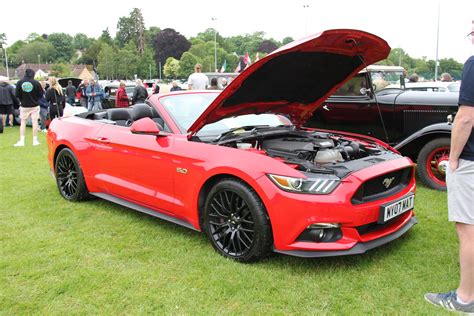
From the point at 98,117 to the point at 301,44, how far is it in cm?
337

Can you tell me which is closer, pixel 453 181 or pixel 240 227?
pixel 453 181

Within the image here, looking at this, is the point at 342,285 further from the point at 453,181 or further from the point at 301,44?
the point at 301,44

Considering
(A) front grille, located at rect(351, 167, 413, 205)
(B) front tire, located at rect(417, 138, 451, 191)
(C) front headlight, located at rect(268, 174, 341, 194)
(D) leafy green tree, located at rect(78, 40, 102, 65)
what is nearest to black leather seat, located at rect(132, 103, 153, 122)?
(C) front headlight, located at rect(268, 174, 341, 194)

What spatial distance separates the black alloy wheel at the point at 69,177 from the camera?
5.40 metres

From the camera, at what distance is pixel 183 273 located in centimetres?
357

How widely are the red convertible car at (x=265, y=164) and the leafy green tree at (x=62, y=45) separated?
16520 centimetres

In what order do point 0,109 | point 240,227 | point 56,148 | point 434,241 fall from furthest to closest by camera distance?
point 0,109 < point 56,148 < point 434,241 < point 240,227

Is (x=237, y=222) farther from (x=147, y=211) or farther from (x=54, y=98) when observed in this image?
(x=54, y=98)

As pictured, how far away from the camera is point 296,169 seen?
11.5 ft

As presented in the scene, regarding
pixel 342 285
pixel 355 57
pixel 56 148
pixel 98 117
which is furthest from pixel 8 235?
pixel 355 57

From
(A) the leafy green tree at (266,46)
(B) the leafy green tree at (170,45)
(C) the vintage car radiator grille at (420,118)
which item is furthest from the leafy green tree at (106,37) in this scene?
(C) the vintage car radiator grille at (420,118)

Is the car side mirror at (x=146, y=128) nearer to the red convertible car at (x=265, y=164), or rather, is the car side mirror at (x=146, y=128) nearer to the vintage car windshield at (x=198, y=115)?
the red convertible car at (x=265, y=164)

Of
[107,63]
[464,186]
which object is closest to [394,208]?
[464,186]

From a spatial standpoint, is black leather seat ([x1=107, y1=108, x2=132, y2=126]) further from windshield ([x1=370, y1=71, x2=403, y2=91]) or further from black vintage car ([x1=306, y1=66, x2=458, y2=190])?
windshield ([x1=370, y1=71, x2=403, y2=91])
